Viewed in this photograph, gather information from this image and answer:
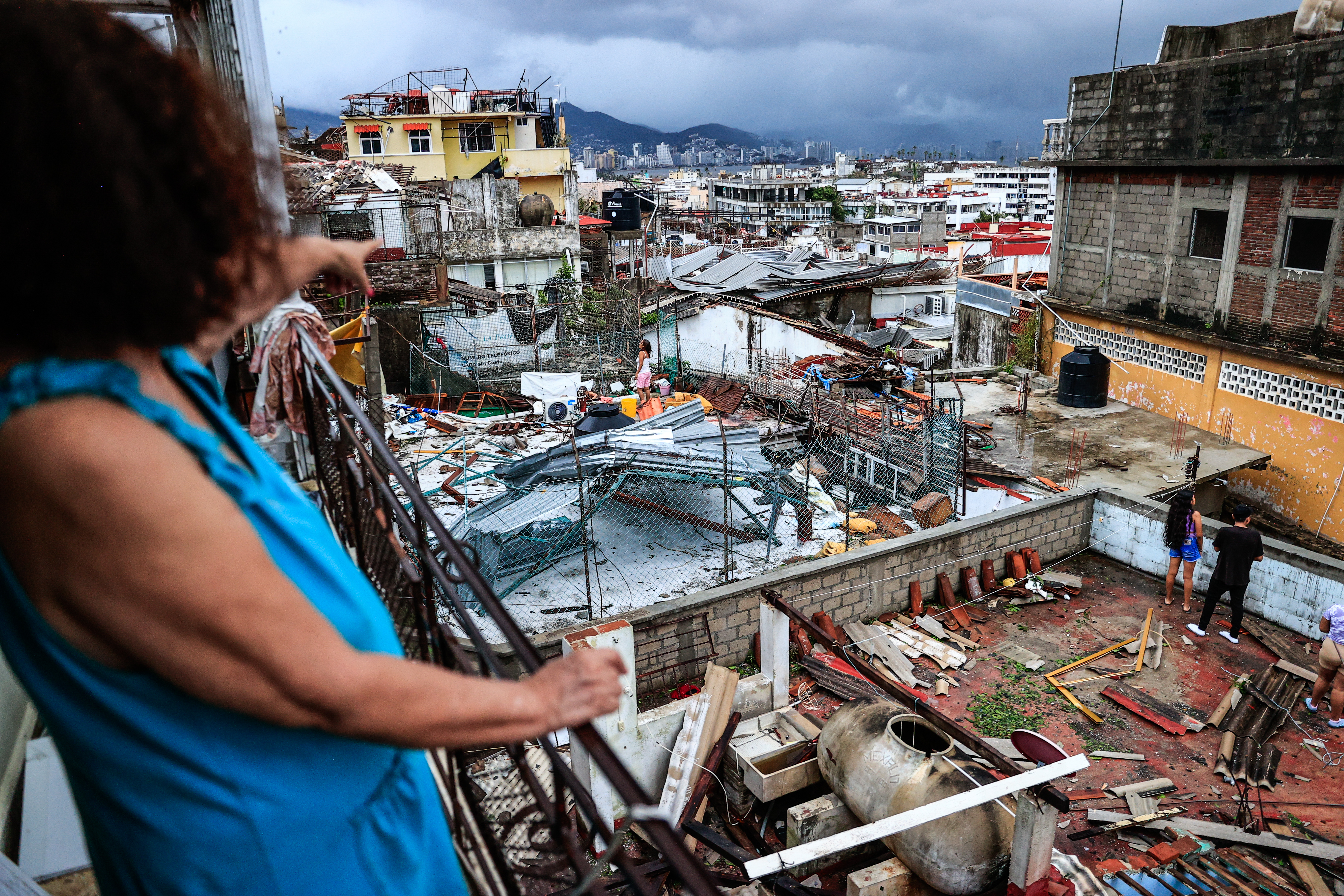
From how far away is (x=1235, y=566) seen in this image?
9.51 m

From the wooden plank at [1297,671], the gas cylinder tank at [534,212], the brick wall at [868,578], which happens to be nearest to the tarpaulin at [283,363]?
the brick wall at [868,578]

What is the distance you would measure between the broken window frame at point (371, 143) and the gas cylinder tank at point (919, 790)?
40639 millimetres

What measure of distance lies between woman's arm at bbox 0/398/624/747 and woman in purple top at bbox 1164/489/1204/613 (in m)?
11.1

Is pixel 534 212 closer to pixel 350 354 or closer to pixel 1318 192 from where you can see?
pixel 1318 192

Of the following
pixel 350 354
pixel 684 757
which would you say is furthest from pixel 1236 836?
pixel 350 354

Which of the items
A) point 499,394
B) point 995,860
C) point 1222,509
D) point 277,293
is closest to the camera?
point 277,293

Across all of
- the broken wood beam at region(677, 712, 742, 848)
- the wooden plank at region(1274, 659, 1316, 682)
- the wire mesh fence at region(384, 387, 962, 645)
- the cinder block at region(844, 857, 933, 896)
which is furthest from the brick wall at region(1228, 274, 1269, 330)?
the cinder block at region(844, 857, 933, 896)

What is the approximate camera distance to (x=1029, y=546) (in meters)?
11.2

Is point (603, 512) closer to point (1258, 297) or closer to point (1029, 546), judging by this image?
point (1029, 546)

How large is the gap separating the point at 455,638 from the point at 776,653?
6.28 meters

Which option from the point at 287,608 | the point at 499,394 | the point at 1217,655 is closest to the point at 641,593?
the point at 1217,655

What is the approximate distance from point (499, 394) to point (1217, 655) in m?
15.7

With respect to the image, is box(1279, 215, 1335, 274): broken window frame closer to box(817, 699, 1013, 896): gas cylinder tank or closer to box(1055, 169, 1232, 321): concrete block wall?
box(1055, 169, 1232, 321): concrete block wall

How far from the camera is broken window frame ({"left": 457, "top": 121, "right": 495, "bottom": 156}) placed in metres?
40.6
